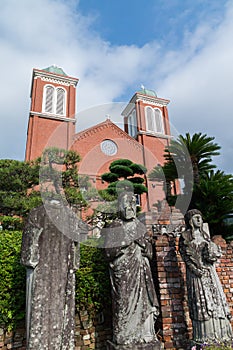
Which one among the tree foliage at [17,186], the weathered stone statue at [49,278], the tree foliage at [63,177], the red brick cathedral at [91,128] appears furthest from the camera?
the red brick cathedral at [91,128]

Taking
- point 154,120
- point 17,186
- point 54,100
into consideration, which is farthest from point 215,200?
point 54,100

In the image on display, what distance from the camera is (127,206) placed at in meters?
3.30

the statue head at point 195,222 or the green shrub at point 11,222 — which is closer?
the statue head at point 195,222

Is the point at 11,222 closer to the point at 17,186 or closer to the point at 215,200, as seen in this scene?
the point at 17,186

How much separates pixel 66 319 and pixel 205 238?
217 centimetres

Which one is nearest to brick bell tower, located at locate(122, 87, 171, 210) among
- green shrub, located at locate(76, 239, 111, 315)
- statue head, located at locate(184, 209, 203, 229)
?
statue head, located at locate(184, 209, 203, 229)

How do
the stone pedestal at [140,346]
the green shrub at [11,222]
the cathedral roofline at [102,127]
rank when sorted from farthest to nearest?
1. the cathedral roofline at [102,127]
2. the green shrub at [11,222]
3. the stone pedestal at [140,346]

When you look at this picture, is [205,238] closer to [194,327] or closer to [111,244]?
[194,327]

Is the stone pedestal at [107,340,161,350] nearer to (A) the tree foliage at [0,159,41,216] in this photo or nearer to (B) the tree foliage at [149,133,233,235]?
(B) the tree foliage at [149,133,233,235]

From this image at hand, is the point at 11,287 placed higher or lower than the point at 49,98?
lower

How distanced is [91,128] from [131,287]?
1550 cm

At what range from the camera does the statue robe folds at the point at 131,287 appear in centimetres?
279

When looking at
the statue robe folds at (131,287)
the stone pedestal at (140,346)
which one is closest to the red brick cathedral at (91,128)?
the statue robe folds at (131,287)

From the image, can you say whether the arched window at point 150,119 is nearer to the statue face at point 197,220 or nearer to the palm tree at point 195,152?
the palm tree at point 195,152
